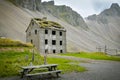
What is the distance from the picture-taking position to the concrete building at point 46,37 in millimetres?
58438

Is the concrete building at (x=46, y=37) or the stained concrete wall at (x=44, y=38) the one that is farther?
the concrete building at (x=46, y=37)

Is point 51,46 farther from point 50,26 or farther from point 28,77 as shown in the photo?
point 28,77

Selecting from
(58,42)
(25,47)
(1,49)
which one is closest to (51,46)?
(58,42)

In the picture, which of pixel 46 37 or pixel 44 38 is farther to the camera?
pixel 46 37

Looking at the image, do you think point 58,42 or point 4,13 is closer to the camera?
point 58,42

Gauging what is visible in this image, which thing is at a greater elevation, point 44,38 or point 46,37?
point 46,37

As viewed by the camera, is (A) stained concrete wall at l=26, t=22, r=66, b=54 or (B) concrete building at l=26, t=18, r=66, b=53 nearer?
(A) stained concrete wall at l=26, t=22, r=66, b=54

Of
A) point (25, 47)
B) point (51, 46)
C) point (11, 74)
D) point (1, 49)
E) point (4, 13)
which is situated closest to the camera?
point (11, 74)

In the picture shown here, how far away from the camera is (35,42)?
199 ft

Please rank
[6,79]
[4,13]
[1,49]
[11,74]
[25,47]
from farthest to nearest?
[4,13] < [25,47] < [1,49] < [11,74] < [6,79]

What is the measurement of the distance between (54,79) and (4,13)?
5237 inches

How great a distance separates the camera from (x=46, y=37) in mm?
59562

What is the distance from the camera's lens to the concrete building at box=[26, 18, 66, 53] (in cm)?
5844

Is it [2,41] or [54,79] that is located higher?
[2,41]
